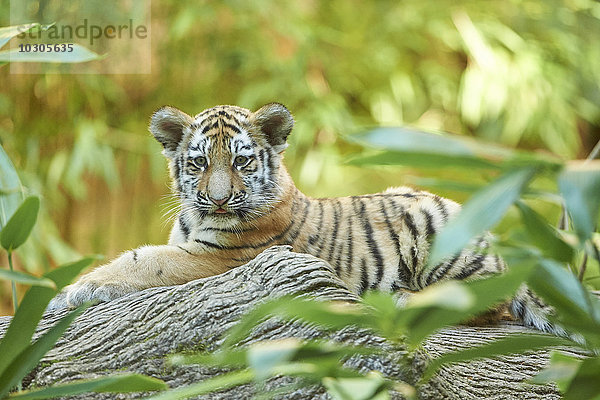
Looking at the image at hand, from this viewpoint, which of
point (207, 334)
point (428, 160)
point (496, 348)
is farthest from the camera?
point (207, 334)

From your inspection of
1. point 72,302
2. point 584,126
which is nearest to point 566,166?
point 72,302

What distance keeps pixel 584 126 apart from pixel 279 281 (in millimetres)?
6557

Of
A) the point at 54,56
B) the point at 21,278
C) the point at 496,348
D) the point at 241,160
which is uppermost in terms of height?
the point at 54,56

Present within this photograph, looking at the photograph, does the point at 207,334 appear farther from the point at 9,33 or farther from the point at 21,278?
the point at 9,33

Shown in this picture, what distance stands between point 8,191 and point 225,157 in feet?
4.28

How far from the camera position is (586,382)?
1.18 m

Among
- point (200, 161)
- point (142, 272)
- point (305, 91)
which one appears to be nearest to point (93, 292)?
point (142, 272)

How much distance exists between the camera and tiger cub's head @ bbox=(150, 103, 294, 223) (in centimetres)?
277

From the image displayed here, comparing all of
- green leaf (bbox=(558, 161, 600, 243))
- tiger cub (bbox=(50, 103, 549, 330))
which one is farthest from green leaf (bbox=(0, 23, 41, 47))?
green leaf (bbox=(558, 161, 600, 243))

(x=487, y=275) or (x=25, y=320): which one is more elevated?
(x=25, y=320)

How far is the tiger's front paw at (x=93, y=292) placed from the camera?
7.77 feet

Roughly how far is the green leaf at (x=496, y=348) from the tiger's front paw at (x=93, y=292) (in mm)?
1439

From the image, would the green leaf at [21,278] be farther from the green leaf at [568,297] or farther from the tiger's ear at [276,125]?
the tiger's ear at [276,125]

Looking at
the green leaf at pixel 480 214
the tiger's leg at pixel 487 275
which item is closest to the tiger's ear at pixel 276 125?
the tiger's leg at pixel 487 275
